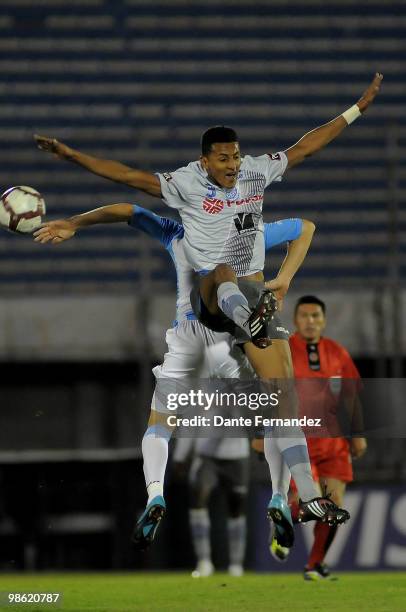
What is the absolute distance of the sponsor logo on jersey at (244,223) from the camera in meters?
5.85

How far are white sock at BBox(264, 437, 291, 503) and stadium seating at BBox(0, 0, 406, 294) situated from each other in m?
4.94

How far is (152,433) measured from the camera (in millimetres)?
5766

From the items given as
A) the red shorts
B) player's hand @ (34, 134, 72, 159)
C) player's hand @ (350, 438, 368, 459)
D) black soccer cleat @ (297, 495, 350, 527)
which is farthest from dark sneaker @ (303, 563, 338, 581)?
player's hand @ (34, 134, 72, 159)

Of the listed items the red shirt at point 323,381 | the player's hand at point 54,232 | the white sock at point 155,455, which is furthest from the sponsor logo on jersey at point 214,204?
the red shirt at point 323,381

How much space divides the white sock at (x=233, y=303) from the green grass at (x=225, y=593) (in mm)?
1288

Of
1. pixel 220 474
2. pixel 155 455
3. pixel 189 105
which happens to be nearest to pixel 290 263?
pixel 155 455

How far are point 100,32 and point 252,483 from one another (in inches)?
228

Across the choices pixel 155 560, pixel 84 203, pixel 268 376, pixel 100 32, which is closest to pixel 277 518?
pixel 268 376

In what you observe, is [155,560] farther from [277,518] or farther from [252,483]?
[277,518]

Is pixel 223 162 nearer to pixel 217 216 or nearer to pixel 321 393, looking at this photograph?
pixel 217 216

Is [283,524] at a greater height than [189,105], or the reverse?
[189,105]

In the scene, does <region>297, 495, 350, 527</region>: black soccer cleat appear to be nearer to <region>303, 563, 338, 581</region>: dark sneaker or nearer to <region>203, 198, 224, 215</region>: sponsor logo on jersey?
<region>203, 198, 224, 215</region>: sponsor logo on jersey

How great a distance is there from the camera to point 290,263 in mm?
5953

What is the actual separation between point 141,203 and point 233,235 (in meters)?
4.85
